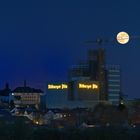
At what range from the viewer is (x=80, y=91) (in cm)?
13888

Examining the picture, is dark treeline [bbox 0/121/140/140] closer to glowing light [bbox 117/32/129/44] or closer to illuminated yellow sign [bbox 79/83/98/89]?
glowing light [bbox 117/32/129/44]

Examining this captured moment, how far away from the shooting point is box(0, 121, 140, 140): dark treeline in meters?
32.6

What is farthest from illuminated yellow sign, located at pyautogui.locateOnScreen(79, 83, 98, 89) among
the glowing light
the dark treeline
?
the glowing light

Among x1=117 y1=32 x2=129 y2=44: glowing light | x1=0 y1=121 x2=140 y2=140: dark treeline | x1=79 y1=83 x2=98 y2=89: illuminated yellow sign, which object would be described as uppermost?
x1=79 y1=83 x2=98 y2=89: illuminated yellow sign

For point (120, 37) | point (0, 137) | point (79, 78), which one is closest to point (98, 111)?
point (0, 137)

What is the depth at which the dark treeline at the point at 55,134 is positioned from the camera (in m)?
32.6

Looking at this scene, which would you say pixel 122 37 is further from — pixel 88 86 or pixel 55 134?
pixel 88 86

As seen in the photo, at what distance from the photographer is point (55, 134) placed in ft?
111

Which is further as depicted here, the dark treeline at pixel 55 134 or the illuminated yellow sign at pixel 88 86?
the illuminated yellow sign at pixel 88 86

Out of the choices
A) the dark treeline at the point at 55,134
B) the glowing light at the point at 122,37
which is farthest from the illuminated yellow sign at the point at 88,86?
the glowing light at the point at 122,37

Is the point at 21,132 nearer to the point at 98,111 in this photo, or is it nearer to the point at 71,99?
the point at 98,111

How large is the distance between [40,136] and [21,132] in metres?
1.01

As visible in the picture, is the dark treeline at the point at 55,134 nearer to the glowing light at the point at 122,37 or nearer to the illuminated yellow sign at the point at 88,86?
the glowing light at the point at 122,37

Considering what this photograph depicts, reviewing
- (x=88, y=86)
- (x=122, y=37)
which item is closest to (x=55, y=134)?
(x=122, y=37)
